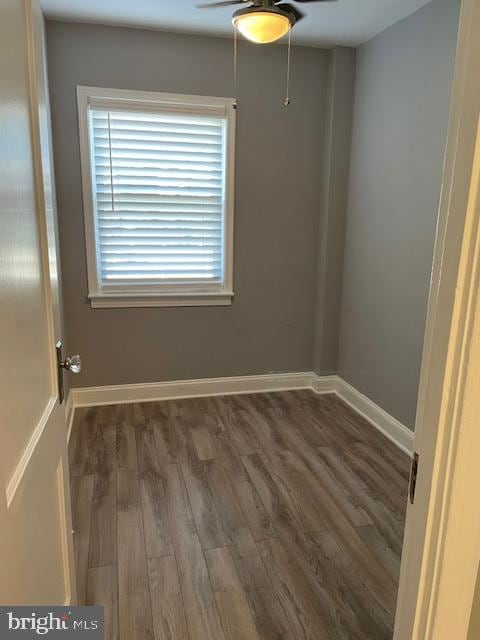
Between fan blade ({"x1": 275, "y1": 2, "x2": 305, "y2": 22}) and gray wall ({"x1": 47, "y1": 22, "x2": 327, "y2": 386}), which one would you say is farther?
gray wall ({"x1": 47, "y1": 22, "x2": 327, "y2": 386})

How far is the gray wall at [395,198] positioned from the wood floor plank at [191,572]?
5.02 feet

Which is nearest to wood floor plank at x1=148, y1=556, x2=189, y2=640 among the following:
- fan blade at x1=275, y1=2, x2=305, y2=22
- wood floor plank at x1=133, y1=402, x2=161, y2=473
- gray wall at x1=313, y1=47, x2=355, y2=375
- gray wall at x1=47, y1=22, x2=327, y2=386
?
wood floor plank at x1=133, y1=402, x2=161, y2=473

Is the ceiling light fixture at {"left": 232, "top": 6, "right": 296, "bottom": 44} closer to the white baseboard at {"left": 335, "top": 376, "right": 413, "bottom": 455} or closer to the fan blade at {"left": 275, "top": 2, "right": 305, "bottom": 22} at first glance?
the fan blade at {"left": 275, "top": 2, "right": 305, "bottom": 22}

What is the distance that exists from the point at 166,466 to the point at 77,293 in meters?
1.46

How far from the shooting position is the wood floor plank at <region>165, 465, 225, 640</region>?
5.43 ft

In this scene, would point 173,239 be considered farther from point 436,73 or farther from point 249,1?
point 436,73

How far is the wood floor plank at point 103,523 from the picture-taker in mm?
1980

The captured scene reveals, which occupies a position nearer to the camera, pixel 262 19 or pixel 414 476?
pixel 414 476

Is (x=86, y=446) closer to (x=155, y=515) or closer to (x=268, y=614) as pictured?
(x=155, y=515)

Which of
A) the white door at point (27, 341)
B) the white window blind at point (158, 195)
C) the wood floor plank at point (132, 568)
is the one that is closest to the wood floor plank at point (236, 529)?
the wood floor plank at point (132, 568)

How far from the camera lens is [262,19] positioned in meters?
2.20

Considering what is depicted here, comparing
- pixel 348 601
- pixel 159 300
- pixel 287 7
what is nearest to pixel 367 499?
pixel 348 601

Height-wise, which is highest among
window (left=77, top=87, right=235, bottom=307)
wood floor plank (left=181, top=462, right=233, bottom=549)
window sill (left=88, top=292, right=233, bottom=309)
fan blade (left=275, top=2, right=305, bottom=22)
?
fan blade (left=275, top=2, right=305, bottom=22)

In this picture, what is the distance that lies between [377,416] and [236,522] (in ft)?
4.82
